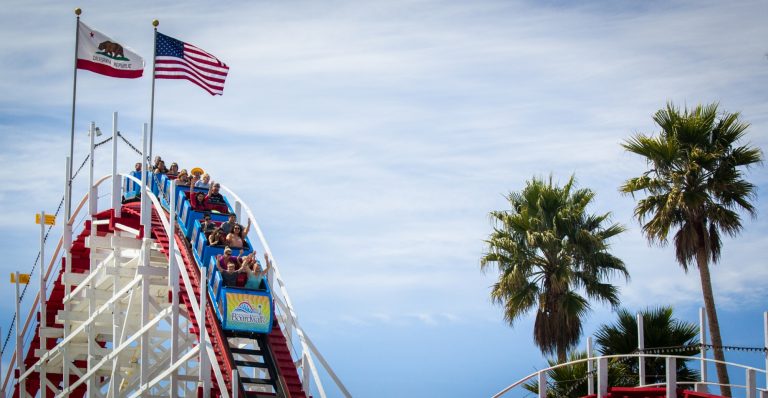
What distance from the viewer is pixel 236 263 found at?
27844 millimetres

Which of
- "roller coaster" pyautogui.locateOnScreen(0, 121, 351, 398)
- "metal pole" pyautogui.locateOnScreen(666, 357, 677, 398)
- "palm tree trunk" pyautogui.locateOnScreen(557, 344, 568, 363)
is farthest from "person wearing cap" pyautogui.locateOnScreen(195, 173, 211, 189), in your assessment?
"metal pole" pyautogui.locateOnScreen(666, 357, 677, 398)

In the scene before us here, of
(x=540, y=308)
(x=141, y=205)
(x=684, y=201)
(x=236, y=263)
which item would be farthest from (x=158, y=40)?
(x=684, y=201)

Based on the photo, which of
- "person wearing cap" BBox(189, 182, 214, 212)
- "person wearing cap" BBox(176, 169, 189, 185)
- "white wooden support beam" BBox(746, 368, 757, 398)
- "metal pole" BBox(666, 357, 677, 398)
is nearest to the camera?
"metal pole" BBox(666, 357, 677, 398)

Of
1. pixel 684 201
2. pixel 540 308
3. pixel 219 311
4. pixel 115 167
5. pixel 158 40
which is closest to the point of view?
pixel 219 311

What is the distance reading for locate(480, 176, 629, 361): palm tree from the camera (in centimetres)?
3130

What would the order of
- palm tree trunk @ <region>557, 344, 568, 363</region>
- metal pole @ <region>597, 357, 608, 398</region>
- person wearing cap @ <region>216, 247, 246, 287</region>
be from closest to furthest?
metal pole @ <region>597, 357, 608, 398</region>, person wearing cap @ <region>216, 247, 246, 287</region>, palm tree trunk @ <region>557, 344, 568, 363</region>

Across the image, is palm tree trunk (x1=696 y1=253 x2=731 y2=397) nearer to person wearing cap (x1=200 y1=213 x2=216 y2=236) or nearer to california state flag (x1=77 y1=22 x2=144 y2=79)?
person wearing cap (x1=200 y1=213 x2=216 y2=236)

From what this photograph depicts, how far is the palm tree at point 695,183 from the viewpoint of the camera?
97.2 ft

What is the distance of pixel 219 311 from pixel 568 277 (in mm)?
9399

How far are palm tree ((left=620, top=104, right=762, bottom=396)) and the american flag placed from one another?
1247cm

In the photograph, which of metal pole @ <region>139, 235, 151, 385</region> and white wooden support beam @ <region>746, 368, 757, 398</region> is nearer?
white wooden support beam @ <region>746, 368, 757, 398</region>

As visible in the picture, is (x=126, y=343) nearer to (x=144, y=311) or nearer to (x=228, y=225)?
(x=144, y=311)

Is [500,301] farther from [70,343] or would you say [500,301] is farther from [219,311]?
[70,343]

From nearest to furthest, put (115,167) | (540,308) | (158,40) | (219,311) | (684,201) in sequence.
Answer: (219,311), (684,201), (540,308), (115,167), (158,40)
